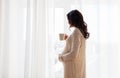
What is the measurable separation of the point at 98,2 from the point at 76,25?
783mm

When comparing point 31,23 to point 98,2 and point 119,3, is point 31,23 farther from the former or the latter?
point 119,3

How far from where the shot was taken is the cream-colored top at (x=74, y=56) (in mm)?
2075

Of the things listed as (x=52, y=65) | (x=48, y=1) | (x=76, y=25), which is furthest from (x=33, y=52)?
(x=76, y=25)

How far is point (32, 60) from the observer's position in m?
2.87

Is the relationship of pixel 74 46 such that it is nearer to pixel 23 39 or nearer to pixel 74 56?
pixel 74 56

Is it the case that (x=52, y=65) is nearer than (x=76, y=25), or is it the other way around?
(x=76, y=25)

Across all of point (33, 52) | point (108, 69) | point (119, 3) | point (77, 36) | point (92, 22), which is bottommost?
point (108, 69)

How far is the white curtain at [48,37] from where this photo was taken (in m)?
2.76

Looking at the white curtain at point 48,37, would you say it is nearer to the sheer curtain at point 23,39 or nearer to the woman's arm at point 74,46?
the sheer curtain at point 23,39

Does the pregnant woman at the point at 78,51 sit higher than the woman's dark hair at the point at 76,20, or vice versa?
the woman's dark hair at the point at 76,20

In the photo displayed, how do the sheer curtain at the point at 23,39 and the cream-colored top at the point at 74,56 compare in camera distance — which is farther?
the sheer curtain at the point at 23,39

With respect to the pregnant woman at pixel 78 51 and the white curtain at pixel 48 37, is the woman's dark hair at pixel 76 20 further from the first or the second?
the white curtain at pixel 48 37

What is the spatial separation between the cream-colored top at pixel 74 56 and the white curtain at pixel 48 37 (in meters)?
0.62

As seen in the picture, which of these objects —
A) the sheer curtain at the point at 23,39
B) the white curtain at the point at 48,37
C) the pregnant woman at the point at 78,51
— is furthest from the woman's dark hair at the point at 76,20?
the sheer curtain at the point at 23,39
